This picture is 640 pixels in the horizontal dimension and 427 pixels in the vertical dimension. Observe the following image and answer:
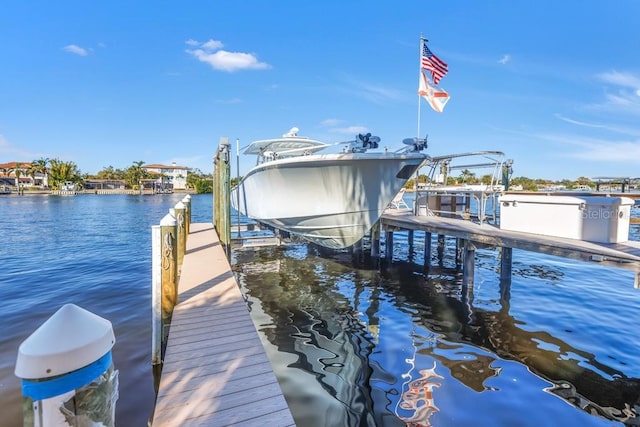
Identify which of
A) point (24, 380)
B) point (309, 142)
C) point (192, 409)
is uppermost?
point (309, 142)

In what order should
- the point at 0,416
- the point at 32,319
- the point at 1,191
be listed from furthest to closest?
the point at 1,191 → the point at 32,319 → the point at 0,416

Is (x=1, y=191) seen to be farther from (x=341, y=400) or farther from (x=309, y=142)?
(x=341, y=400)

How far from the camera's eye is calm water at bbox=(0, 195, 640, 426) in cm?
424

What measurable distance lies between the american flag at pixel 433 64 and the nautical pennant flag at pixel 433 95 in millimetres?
210

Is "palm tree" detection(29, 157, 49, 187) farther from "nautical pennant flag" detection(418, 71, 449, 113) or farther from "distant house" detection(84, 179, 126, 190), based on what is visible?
"nautical pennant flag" detection(418, 71, 449, 113)

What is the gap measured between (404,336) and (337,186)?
343 cm

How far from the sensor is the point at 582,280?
412 inches

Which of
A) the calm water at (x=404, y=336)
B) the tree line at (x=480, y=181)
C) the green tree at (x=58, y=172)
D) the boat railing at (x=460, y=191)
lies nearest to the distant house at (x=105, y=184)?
the green tree at (x=58, y=172)

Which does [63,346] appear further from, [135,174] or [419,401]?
[135,174]

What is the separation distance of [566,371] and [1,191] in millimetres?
91327

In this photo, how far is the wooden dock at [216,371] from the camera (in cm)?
239

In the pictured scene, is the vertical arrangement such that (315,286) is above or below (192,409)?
below

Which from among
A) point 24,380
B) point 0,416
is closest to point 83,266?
point 0,416

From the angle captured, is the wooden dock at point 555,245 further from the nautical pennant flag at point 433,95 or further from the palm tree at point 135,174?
the palm tree at point 135,174
